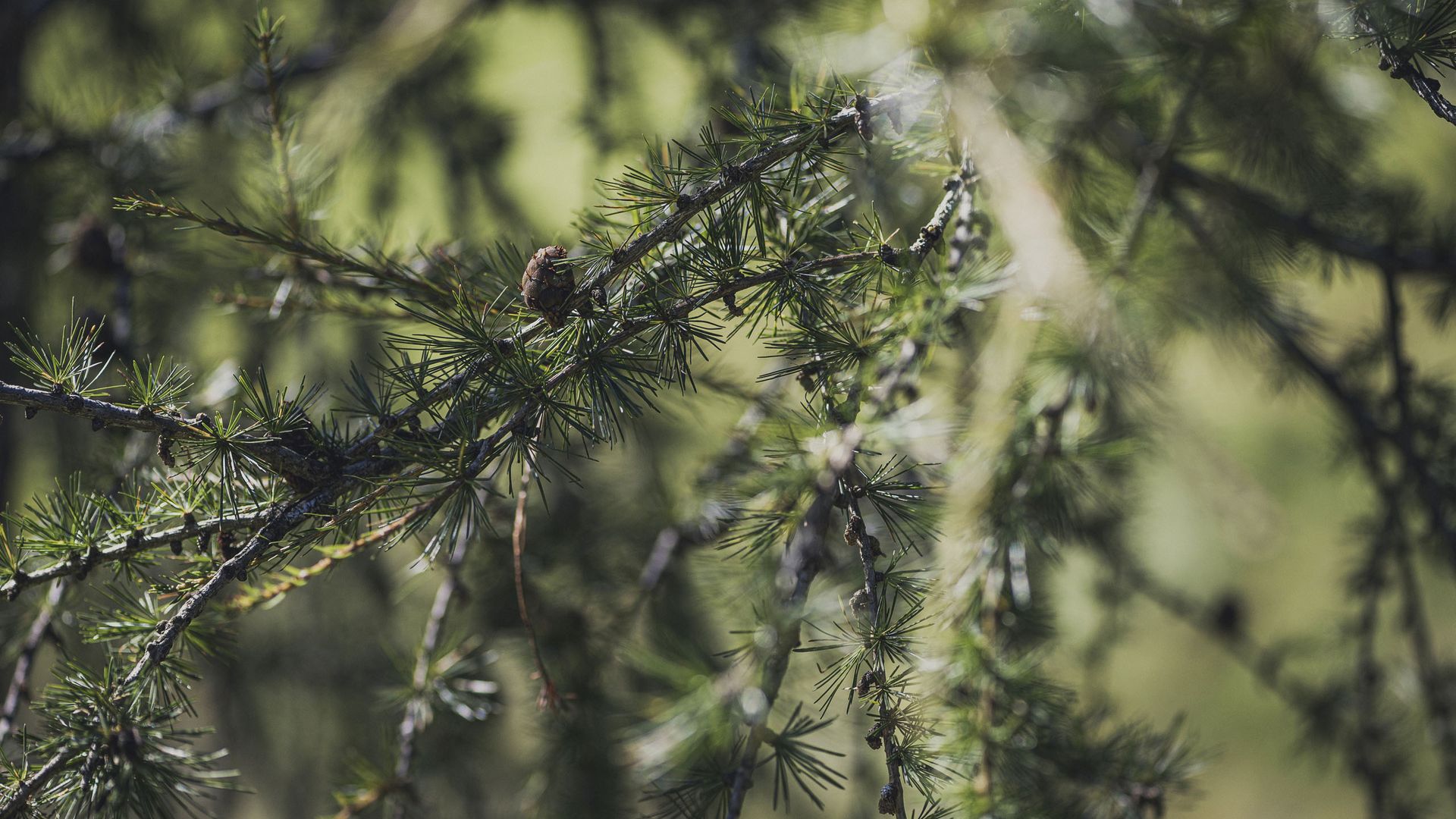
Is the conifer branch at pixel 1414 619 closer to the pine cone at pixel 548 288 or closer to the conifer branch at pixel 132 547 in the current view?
the pine cone at pixel 548 288

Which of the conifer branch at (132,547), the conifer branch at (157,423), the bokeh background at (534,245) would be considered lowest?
the bokeh background at (534,245)

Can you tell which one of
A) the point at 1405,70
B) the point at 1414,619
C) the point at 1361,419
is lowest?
the point at 1414,619

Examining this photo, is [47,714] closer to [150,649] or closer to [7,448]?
[150,649]

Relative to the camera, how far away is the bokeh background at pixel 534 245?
689 millimetres

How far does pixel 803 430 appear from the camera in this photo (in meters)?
0.41

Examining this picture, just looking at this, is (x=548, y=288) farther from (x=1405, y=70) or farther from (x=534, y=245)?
(x=1405, y=70)

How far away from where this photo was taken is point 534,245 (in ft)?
1.69

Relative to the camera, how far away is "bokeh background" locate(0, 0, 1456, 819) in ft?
2.26

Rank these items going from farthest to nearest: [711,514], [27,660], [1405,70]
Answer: [711,514] → [27,660] → [1405,70]

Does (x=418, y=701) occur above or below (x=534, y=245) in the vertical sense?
below

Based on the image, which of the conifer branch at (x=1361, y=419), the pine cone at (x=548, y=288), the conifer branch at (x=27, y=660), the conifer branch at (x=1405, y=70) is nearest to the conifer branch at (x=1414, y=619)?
the conifer branch at (x=1361, y=419)

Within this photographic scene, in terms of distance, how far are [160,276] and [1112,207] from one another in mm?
761

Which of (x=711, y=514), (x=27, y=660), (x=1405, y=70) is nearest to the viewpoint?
(x=1405, y=70)

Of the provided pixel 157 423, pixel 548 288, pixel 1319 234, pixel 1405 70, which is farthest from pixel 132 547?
pixel 1319 234
